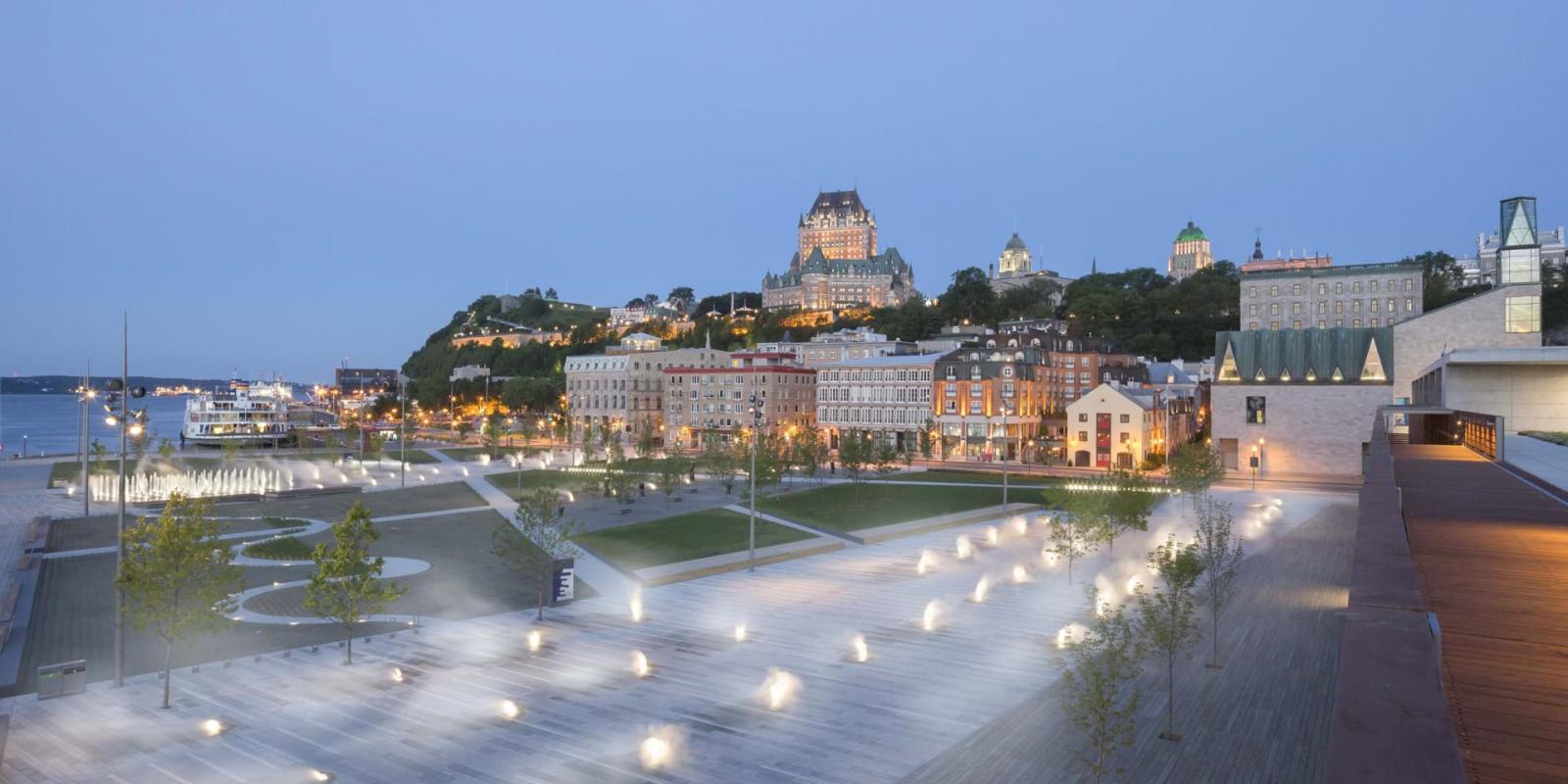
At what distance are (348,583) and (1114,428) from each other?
69.9 meters

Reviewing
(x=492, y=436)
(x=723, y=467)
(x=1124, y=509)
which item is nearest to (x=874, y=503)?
(x=723, y=467)

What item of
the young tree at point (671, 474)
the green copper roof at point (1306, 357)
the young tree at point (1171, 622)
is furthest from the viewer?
the green copper roof at point (1306, 357)

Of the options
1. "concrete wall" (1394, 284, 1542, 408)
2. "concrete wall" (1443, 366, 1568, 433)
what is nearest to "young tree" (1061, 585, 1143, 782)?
"concrete wall" (1443, 366, 1568, 433)

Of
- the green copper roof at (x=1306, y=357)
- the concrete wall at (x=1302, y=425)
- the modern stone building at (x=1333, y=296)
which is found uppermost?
the modern stone building at (x=1333, y=296)

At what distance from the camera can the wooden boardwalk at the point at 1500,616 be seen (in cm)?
521

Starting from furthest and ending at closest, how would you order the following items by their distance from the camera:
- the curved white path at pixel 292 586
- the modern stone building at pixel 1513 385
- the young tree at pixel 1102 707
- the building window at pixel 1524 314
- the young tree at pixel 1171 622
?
the building window at pixel 1524 314 → the modern stone building at pixel 1513 385 → the curved white path at pixel 292 586 → the young tree at pixel 1171 622 → the young tree at pixel 1102 707

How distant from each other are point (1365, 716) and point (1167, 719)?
1413 centimetres

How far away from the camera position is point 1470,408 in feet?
118

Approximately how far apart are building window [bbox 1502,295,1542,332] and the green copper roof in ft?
67.8

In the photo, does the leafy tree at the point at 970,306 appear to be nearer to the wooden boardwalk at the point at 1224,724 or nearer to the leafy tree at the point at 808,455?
the leafy tree at the point at 808,455

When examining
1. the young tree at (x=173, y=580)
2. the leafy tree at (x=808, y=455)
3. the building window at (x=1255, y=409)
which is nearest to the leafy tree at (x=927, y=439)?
the leafy tree at (x=808, y=455)

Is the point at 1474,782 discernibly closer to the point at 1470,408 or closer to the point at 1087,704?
the point at 1087,704

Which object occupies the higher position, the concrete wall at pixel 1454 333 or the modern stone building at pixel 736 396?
the concrete wall at pixel 1454 333

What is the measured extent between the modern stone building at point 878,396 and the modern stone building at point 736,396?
17.3ft
